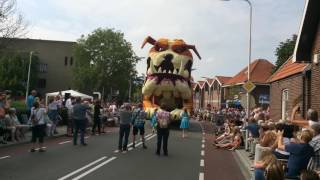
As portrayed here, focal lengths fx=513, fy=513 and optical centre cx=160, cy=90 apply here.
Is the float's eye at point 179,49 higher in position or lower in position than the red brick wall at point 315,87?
higher

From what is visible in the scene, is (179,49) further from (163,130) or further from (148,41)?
Answer: (163,130)

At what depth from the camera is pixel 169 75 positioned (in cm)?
3275

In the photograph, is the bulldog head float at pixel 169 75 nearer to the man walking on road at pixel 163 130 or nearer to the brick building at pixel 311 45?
the man walking on road at pixel 163 130

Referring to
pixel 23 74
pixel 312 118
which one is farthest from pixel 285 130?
pixel 23 74

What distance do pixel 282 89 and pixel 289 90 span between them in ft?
6.80

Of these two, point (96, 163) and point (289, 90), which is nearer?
point (96, 163)

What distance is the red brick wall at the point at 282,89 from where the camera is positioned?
19250 millimetres

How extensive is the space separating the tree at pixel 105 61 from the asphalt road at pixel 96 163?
2390 inches

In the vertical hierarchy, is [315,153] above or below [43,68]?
below

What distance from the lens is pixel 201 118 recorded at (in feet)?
213

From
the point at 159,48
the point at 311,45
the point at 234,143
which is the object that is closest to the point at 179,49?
the point at 159,48

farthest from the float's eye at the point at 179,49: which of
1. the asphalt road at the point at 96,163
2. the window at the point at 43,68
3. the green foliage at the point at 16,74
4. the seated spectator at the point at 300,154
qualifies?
the window at the point at 43,68

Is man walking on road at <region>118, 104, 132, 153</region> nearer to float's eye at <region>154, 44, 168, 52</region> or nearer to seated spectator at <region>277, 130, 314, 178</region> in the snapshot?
seated spectator at <region>277, 130, 314, 178</region>

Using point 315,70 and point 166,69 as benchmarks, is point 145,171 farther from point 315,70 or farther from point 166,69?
point 166,69
